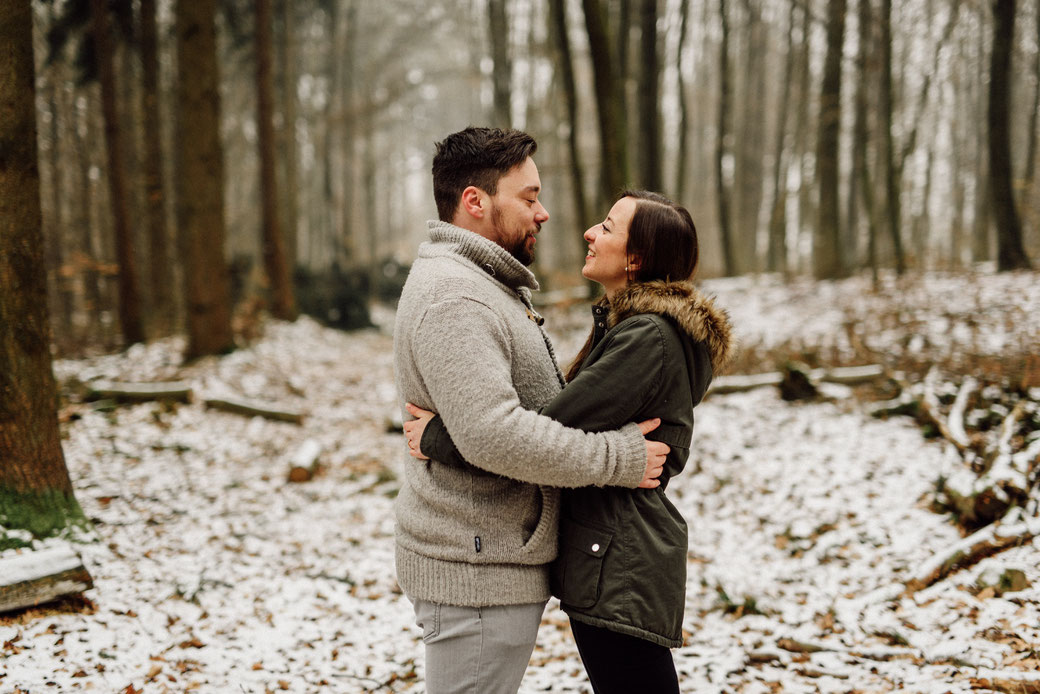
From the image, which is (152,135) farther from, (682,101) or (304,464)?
(682,101)

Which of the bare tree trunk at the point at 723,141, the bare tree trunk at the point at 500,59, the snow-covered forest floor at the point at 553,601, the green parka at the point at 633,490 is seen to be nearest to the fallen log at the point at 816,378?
the snow-covered forest floor at the point at 553,601

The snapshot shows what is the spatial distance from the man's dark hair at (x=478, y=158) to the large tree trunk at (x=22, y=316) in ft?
12.0

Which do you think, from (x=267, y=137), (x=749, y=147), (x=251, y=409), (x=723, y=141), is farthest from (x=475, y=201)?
(x=749, y=147)

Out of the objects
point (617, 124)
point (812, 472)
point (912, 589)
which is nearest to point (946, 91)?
point (617, 124)

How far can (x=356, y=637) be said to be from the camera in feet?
15.5

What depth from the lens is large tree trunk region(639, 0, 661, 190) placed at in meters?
12.2

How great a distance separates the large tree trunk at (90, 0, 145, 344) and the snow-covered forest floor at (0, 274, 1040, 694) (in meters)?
1.61

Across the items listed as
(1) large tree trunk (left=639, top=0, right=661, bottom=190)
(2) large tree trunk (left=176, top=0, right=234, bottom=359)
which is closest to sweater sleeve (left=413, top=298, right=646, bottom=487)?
(2) large tree trunk (left=176, top=0, right=234, bottom=359)

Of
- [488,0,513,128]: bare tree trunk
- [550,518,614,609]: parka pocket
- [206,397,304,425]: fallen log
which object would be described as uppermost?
[488,0,513,128]: bare tree trunk

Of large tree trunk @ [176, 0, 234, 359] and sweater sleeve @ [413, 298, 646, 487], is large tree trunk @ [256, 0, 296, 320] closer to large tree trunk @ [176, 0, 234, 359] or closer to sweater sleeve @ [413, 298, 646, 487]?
large tree trunk @ [176, 0, 234, 359]

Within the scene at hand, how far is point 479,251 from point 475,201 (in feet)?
0.54

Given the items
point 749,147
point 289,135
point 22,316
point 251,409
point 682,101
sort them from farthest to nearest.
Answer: point 749,147 < point 289,135 < point 682,101 < point 251,409 < point 22,316

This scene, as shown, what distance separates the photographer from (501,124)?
18297mm

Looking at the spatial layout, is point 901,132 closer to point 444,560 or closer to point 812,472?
point 812,472
